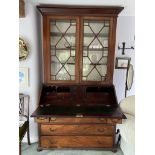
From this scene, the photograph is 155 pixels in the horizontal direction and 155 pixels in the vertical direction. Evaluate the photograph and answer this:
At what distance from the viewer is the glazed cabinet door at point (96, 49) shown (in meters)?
2.57

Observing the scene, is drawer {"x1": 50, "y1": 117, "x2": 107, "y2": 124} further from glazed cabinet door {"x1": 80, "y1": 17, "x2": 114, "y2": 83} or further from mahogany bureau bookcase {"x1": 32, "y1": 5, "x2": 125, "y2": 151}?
glazed cabinet door {"x1": 80, "y1": 17, "x2": 114, "y2": 83}

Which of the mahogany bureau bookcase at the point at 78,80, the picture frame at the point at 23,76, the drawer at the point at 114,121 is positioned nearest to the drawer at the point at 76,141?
the mahogany bureau bookcase at the point at 78,80

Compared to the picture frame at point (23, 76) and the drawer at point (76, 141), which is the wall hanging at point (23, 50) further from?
the drawer at point (76, 141)

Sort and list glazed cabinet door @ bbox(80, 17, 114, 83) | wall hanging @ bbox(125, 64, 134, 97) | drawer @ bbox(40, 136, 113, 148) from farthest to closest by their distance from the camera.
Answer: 1. wall hanging @ bbox(125, 64, 134, 97)
2. glazed cabinet door @ bbox(80, 17, 114, 83)
3. drawer @ bbox(40, 136, 113, 148)

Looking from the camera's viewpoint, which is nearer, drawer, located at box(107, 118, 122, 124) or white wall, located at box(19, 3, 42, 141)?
drawer, located at box(107, 118, 122, 124)

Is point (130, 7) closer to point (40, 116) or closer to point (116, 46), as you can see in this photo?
point (116, 46)

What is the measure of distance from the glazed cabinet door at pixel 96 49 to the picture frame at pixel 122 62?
28 centimetres

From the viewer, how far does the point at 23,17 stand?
2.43m

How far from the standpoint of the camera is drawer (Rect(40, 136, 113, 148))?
2.45 metres

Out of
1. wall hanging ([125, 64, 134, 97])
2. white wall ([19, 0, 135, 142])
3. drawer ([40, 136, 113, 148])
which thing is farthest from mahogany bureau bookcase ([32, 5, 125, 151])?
wall hanging ([125, 64, 134, 97])

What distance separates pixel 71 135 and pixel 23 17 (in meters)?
1.62

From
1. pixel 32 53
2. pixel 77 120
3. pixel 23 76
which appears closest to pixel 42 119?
pixel 77 120
